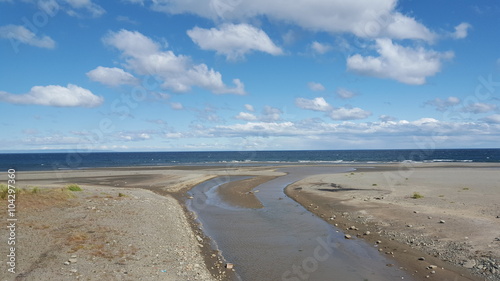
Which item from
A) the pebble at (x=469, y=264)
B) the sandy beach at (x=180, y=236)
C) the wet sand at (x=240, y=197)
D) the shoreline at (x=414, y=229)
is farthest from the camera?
the wet sand at (x=240, y=197)

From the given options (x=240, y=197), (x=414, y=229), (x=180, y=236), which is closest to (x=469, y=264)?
(x=414, y=229)

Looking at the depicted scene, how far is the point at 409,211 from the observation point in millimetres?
23328

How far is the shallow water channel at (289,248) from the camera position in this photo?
44.9 ft

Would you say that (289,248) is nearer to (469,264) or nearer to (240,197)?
(469,264)

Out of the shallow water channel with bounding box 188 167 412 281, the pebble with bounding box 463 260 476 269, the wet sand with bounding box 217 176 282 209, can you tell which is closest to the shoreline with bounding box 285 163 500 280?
the pebble with bounding box 463 260 476 269

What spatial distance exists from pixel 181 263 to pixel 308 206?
17.4m

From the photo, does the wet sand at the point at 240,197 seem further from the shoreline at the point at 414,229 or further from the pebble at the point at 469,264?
the pebble at the point at 469,264

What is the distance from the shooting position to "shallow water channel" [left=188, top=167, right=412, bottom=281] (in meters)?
13.7

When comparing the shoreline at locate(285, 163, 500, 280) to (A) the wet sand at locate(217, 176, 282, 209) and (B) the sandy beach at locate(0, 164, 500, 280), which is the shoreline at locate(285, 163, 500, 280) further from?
(A) the wet sand at locate(217, 176, 282, 209)

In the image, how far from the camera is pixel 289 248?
17.2m

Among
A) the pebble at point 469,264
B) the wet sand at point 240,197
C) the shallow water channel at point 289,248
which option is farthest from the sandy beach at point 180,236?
the wet sand at point 240,197

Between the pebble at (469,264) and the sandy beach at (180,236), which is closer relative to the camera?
the sandy beach at (180,236)

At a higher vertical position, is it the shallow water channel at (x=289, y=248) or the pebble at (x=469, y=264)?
the pebble at (x=469, y=264)

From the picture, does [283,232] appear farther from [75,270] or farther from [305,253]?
[75,270]
